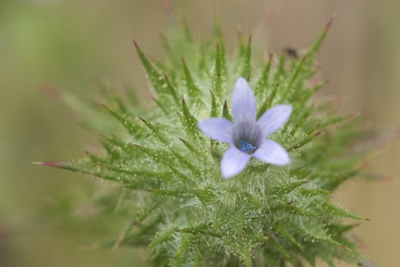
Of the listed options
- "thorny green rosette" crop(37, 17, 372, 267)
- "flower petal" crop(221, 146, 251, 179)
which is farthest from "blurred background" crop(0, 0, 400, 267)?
"flower petal" crop(221, 146, 251, 179)

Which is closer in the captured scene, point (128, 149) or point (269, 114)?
point (269, 114)

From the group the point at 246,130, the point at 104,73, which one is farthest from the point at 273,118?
the point at 104,73

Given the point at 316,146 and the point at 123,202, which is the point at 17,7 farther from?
the point at 316,146

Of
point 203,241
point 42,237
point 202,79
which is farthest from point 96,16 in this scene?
point 203,241

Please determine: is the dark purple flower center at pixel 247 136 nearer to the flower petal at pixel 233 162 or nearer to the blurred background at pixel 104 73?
the flower petal at pixel 233 162

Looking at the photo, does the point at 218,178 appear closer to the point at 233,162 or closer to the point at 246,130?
the point at 246,130

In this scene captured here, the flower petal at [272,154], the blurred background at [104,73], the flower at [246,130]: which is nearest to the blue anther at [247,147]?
the flower at [246,130]

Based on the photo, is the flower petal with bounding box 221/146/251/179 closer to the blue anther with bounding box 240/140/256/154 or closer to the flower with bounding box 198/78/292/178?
the flower with bounding box 198/78/292/178
